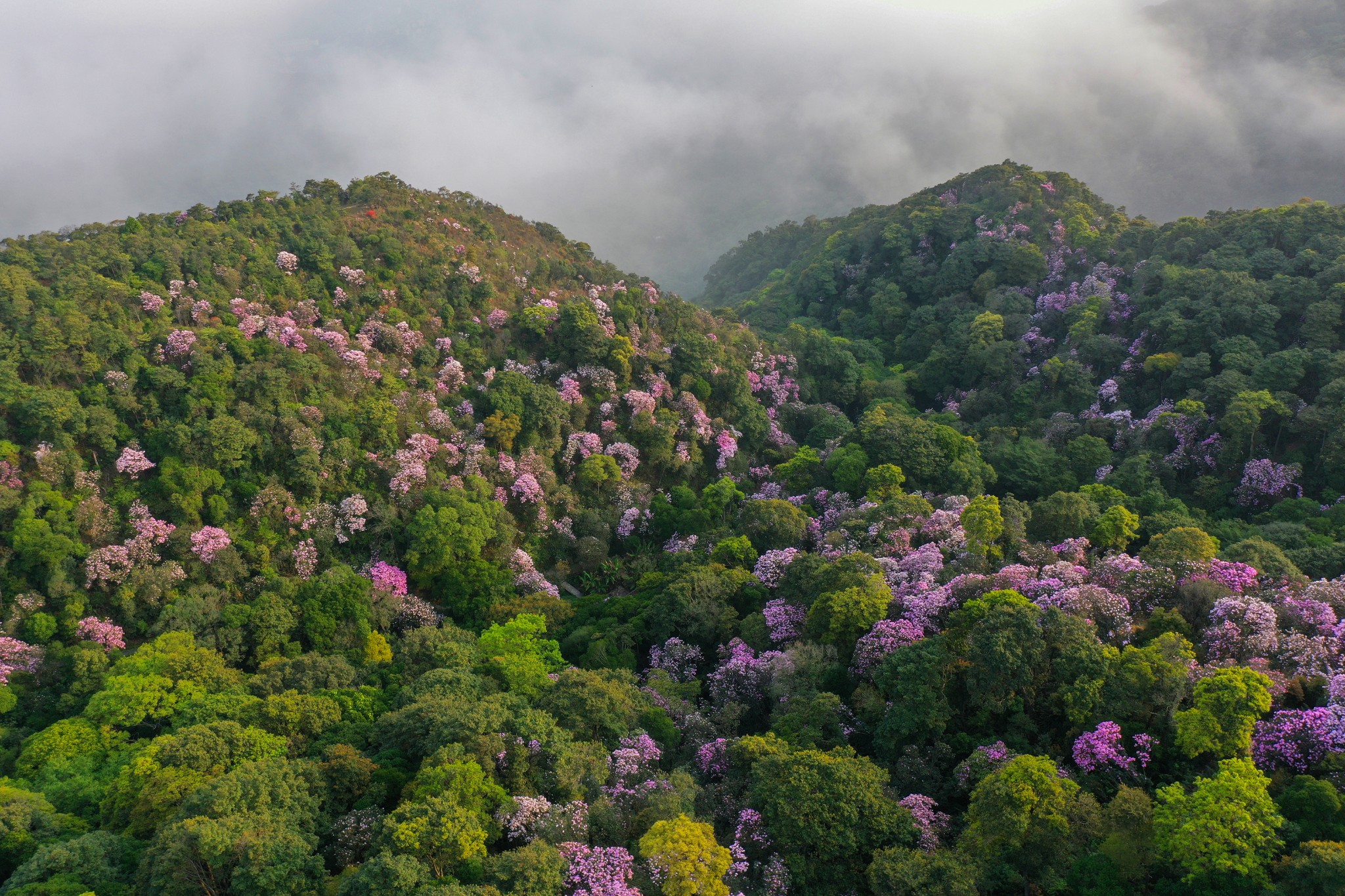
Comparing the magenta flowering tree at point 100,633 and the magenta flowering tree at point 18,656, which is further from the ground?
the magenta flowering tree at point 100,633

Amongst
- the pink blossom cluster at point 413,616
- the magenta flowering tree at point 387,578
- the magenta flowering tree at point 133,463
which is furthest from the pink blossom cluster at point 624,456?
the magenta flowering tree at point 133,463

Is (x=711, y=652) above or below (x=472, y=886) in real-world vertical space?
above

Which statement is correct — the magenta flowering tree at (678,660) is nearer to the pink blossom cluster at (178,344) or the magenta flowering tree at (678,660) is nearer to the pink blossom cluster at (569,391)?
the pink blossom cluster at (569,391)

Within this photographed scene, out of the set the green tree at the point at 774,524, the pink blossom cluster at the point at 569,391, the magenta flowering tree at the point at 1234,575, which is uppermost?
the pink blossom cluster at the point at 569,391

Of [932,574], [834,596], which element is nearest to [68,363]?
[834,596]

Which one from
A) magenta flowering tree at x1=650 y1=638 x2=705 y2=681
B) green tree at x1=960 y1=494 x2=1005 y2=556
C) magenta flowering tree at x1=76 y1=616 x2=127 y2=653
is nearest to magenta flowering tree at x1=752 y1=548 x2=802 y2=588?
magenta flowering tree at x1=650 y1=638 x2=705 y2=681

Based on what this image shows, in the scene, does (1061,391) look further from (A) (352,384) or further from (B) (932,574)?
(A) (352,384)
